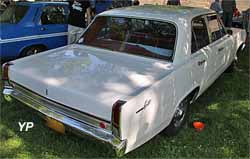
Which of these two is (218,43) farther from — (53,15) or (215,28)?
(53,15)

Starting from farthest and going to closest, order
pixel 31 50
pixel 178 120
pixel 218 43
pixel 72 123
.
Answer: pixel 31 50 → pixel 218 43 → pixel 178 120 → pixel 72 123

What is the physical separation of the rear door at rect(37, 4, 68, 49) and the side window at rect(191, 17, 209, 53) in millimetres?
3357

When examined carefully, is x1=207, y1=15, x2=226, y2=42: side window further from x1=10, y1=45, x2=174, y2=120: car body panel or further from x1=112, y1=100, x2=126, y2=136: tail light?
x1=112, y1=100, x2=126, y2=136: tail light

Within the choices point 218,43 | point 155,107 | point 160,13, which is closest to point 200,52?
point 160,13

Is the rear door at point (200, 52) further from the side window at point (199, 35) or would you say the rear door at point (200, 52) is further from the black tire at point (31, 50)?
the black tire at point (31, 50)

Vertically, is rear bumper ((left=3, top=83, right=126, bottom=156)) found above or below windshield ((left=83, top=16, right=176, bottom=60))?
below

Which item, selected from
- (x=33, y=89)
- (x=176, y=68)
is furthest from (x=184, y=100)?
(x=33, y=89)

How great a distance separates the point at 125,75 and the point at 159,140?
973mm

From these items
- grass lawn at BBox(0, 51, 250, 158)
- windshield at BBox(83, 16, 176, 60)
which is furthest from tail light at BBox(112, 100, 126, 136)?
windshield at BBox(83, 16, 176, 60)

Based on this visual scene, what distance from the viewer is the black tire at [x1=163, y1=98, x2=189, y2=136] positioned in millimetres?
3422

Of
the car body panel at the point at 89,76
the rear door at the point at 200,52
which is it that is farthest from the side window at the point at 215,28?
the car body panel at the point at 89,76

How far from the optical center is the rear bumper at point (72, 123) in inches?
99.0

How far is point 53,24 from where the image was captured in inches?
243

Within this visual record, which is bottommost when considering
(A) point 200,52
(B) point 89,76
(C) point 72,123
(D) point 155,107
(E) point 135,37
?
(C) point 72,123
